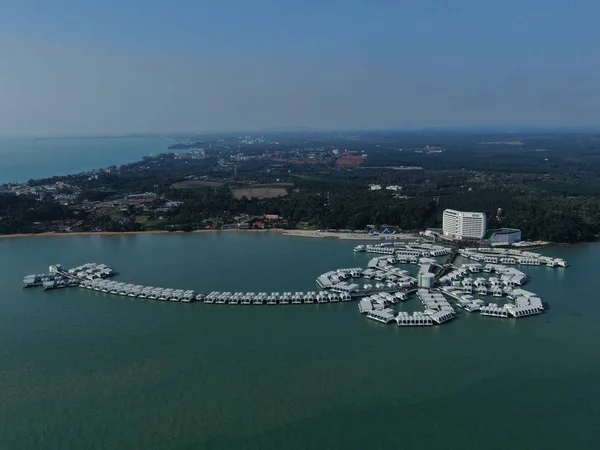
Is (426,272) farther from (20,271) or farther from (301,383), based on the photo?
(20,271)

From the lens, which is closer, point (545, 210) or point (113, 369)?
point (113, 369)

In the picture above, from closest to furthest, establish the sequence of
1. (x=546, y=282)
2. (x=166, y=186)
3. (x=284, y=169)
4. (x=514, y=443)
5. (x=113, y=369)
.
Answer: (x=514, y=443)
(x=113, y=369)
(x=546, y=282)
(x=166, y=186)
(x=284, y=169)

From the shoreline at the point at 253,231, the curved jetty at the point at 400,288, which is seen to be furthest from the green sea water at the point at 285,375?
the shoreline at the point at 253,231

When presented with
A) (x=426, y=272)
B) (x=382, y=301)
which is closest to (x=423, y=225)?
(x=426, y=272)

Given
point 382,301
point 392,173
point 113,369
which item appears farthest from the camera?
point 392,173

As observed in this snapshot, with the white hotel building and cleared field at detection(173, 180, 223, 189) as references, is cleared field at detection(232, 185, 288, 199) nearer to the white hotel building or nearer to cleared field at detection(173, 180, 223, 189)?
cleared field at detection(173, 180, 223, 189)

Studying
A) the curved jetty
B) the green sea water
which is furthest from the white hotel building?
the green sea water

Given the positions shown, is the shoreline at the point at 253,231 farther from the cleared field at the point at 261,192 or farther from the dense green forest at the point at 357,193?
the cleared field at the point at 261,192
